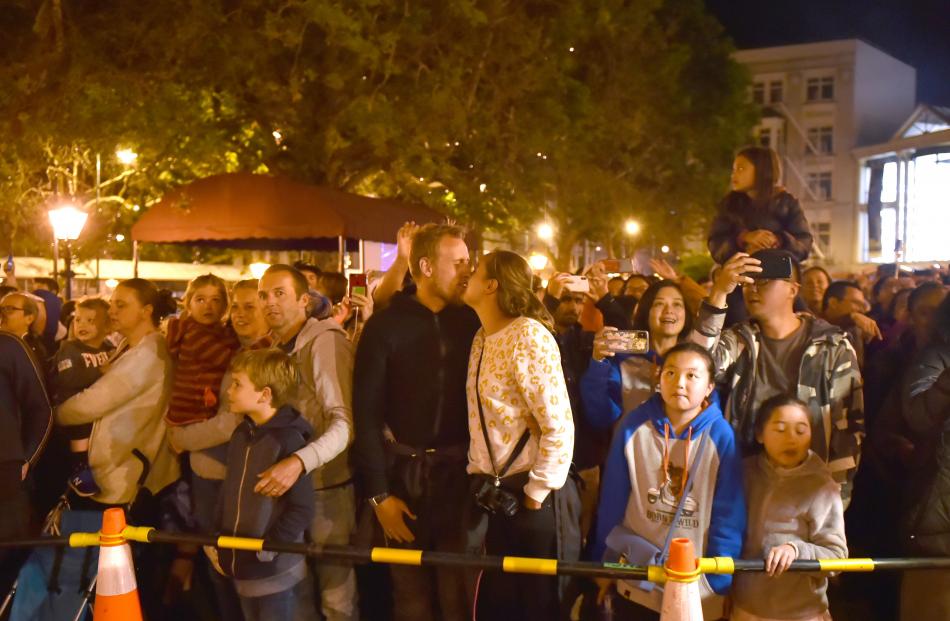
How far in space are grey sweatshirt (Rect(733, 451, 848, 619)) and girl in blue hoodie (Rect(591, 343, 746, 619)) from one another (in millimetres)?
79

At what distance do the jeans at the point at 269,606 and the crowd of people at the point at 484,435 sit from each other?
14mm

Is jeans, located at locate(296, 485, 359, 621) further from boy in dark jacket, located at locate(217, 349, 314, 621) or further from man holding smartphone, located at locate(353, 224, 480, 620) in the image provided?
man holding smartphone, located at locate(353, 224, 480, 620)

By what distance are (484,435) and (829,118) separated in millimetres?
45588

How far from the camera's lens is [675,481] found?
136 inches

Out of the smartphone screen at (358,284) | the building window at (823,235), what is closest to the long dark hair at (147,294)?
the smartphone screen at (358,284)

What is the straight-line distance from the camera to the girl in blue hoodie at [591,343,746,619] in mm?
3389

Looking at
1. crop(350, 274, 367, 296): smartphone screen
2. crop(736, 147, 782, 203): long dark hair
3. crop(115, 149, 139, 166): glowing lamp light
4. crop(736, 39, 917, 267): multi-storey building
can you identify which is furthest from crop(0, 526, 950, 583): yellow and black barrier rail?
crop(736, 39, 917, 267): multi-storey building

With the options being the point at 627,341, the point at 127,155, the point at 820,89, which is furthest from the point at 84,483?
the point at 820,89

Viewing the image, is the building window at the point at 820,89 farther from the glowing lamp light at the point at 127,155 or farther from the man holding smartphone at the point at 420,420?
the man holding smartphone at the point at 420,420

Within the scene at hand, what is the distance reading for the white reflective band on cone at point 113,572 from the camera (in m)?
3.45

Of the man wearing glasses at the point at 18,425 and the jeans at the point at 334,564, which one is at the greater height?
the man wearing glasses at the point at 18,425

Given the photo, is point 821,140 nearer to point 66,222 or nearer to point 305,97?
A: point 305,97

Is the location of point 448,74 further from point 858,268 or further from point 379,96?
point 858,268

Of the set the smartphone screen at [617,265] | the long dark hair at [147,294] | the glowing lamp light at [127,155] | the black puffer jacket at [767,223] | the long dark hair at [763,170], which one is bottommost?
the long dark hair at [147,294]
